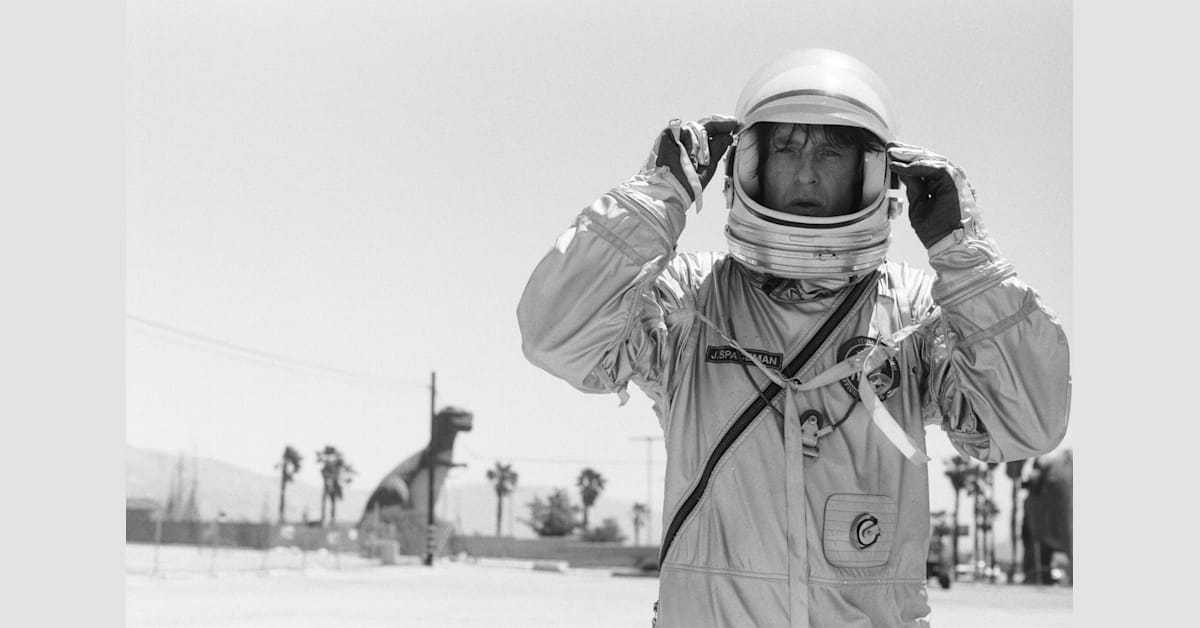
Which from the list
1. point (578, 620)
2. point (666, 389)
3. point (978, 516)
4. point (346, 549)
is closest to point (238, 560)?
point (346, 549)

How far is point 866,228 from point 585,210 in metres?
0.58

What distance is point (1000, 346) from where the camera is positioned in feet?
8.36

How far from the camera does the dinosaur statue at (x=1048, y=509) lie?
41.8 metres

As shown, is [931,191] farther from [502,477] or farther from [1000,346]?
[502,477]

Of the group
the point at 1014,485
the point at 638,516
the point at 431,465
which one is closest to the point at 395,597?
the point at 431,465

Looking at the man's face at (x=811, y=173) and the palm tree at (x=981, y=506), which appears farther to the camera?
the palm tree at (x=981, y=506)

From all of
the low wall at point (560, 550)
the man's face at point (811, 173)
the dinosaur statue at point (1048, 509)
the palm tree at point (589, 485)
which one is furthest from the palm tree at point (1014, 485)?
the man's face at point (811, 173)

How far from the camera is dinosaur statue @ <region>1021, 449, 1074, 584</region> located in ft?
137

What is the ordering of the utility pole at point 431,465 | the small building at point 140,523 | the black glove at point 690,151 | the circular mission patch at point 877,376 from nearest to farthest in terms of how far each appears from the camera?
the black glove at point 690,151, the circular mission patch at point 877,376, the utility pole at point 431,465, the small building at point 140,523

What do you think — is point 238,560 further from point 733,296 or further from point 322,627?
point 733,296

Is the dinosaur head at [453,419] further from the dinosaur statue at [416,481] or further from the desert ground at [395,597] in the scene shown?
the desert ground at [395,597]

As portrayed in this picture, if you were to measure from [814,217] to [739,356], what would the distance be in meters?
0.31

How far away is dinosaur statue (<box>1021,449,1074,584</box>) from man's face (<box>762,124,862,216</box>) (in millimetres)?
40625

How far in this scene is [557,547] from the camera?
4991 centimetres
